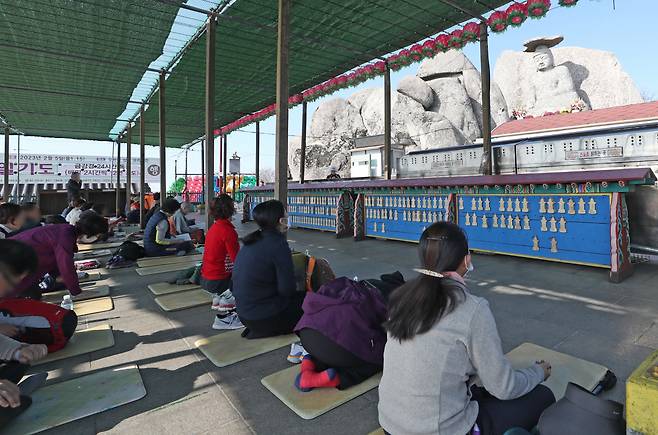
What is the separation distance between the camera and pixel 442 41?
8.75 meters

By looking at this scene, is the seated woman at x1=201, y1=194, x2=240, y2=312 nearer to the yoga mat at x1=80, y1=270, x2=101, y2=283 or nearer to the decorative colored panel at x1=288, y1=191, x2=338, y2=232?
the yoga mat at x1=80, y1=270, x2=101, y2=283

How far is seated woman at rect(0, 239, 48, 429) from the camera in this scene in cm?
208

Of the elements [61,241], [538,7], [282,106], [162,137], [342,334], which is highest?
[538,7]

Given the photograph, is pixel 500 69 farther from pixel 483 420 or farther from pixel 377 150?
pixel 483 420

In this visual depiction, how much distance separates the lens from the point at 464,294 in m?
1.60

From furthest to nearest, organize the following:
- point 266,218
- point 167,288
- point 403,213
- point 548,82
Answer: point 548,82 < point 403,213 < point 167,288 < point 266,218

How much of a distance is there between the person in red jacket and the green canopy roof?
515 centimetres

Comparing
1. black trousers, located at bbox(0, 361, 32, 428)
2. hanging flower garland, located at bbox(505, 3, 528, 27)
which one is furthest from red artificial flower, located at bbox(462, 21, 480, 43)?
black trousers, located at bbox(0, 361, 32, 428)

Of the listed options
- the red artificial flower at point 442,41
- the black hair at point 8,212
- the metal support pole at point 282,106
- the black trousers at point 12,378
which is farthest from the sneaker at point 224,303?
the red artificial flower at point 442,41

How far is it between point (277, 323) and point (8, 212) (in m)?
3.84

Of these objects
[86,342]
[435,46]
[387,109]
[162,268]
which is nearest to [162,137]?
[162,268]

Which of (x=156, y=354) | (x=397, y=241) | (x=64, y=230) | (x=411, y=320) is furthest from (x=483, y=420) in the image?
(x=397, y=241)

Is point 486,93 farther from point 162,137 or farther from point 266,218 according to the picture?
point 162,137

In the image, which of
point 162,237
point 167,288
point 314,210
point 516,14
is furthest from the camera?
point 314,210
